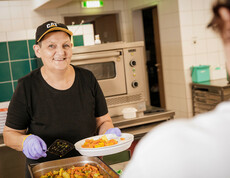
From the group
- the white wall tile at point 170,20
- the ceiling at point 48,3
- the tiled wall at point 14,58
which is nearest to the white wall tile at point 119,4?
the white wall tile at point 170,20

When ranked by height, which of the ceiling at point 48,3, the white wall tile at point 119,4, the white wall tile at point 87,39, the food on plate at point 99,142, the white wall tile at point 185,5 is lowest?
the food on plate at point 99,142

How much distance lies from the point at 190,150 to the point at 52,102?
1.37 m

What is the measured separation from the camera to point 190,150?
18.8 inches

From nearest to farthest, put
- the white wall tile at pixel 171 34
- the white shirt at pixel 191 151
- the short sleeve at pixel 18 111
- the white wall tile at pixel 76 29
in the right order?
the white shirt at pixel 191 151
the short sleeve at pixel 18 111
the white wall tile at pixel 76 29
the white wall tile at pixel 171 34

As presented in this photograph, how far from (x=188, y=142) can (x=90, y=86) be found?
142 cm

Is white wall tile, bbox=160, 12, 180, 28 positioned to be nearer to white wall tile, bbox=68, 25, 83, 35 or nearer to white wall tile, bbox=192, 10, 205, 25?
white wall tile, bbox=192, 10, 205, 25

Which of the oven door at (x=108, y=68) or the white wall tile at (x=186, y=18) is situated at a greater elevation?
the white wall tile at (x=186, y=18)

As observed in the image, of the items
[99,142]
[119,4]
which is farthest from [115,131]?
[119,4]

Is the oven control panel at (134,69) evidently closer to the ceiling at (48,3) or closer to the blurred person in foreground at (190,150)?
the ceiling at (48,3)

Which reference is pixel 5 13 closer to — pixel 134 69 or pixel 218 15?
pixel 134 69

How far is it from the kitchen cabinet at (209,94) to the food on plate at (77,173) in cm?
298

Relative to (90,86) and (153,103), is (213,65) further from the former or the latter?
(90,86)

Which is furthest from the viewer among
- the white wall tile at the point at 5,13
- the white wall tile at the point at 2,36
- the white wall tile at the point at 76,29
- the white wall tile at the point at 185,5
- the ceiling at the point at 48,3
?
the white wall tile at the point at 5,13

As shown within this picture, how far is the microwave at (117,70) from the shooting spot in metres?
2.96
